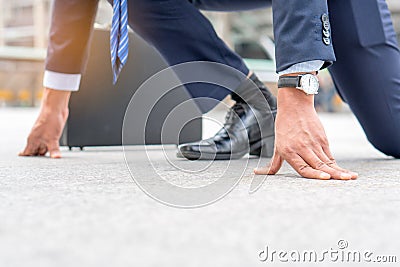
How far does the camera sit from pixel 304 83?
79cm


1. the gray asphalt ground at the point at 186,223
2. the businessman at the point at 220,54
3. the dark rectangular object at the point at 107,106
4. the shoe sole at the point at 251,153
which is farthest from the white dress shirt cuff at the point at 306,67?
the dark rectangular object at the point at 107,106

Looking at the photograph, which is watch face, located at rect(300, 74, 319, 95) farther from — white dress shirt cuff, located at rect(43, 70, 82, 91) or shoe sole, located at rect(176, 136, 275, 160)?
white dress shirt cuff, located at rect(43, 70, 82, 91)

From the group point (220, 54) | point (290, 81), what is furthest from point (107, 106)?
point (290, 81)

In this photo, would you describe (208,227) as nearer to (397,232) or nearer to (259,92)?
(397,232)

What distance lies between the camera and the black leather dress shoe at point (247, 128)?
121cm

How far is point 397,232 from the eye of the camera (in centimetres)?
48

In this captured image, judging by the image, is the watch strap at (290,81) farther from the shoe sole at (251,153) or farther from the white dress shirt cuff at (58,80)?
the white dress shirt cuff at (58,80)

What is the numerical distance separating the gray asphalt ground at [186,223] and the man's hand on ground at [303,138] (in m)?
0.02

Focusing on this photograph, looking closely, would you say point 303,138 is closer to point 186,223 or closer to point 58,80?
point 186,223

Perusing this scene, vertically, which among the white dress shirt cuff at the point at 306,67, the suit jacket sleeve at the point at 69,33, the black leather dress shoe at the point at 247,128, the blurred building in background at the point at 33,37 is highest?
the white dress shirt cuff at the point at 306,67

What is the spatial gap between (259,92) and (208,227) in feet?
2.59

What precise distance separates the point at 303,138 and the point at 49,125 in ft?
2.32

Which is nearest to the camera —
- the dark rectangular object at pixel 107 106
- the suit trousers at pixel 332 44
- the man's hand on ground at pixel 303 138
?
the man's hand on ground at pixel 303 138

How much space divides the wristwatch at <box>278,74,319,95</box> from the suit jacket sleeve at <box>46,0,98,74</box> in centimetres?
64
